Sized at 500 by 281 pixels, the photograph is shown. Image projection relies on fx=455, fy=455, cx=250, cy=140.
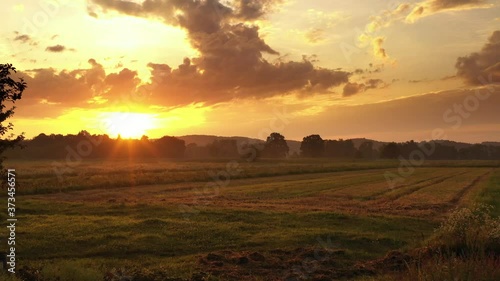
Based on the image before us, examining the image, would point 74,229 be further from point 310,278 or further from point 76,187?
point 76,187

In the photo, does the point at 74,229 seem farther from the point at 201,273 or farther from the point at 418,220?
the point at 418,220

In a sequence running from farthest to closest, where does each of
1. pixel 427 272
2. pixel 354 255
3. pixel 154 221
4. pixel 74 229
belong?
pixel 154 221 < pixel 74 229 < pixel 354 255 < pixel 427 272

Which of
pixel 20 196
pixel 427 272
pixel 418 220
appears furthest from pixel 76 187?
pixel 427 272

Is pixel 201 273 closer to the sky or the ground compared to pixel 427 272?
closer to the ground

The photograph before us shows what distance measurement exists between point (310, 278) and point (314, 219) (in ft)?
43.9

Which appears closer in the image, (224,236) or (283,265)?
(283,265)

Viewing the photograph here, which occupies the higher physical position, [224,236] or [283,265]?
[224,236]

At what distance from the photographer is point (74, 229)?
25562 mm

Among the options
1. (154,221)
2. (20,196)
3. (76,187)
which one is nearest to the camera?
(154,221)

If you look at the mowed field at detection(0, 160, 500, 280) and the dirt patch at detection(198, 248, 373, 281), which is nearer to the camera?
the dirt patch at detection(198, 248, 373, 281)

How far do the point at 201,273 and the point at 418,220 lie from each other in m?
19.2

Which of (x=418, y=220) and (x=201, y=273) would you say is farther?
(x=418, y=220)

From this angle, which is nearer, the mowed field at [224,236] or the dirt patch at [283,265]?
the dirt patch at [283,265]

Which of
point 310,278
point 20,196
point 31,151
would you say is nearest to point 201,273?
point 310,278
